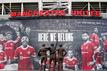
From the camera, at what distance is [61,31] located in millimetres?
37625

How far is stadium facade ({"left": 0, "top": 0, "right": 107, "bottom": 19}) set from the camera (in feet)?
126

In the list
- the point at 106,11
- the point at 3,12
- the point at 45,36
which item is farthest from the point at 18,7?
the point at 106,11

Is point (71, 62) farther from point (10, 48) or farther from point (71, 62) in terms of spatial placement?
point (10, 48)

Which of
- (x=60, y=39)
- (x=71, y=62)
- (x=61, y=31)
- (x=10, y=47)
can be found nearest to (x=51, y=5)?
(x=61, y=31)

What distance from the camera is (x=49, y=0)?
127 feet

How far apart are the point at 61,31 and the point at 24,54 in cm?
395

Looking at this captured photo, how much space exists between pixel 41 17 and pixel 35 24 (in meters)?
0.84

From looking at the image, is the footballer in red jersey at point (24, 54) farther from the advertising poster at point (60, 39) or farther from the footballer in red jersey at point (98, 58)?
the footballer in red jersey at point (98, 58)

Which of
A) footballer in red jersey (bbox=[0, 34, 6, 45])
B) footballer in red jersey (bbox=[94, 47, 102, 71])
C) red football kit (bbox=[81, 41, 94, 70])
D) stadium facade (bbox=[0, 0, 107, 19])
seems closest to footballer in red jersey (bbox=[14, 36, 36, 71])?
footballer in red jersey (bbox=[0, 34, 6, 45])

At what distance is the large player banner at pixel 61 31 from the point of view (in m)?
37.5

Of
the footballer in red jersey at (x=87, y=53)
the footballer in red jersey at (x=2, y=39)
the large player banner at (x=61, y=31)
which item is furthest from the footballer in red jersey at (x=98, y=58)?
the footballer in red jersey at (x=2, y=39)

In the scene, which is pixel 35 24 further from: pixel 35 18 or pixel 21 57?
pixel 21 57

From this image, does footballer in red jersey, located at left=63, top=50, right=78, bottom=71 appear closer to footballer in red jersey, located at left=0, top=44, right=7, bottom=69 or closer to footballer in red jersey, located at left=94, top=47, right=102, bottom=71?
footballer in red jersey, located at left=94, top=47, right=102, bottom=71

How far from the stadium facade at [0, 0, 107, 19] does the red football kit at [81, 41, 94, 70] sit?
3141 mm
